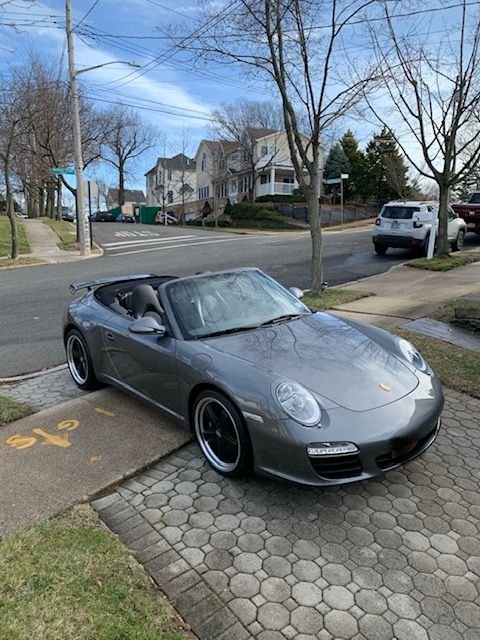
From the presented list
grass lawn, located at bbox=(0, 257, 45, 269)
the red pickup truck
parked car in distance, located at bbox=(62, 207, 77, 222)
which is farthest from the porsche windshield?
parked car in distance, located at bbox=(62, 207, 77, 222)

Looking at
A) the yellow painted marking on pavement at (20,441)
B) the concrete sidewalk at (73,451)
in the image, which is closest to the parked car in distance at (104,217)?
the concrete sidewalk at (73,451)

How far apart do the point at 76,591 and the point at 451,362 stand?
14.3 feet

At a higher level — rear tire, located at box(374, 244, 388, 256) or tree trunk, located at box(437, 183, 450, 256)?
tree trunk, located at box(437, 183, 450, 256)

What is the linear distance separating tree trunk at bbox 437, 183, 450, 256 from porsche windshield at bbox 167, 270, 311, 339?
35.3 ft

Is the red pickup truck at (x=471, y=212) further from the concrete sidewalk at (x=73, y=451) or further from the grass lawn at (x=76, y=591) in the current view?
the grass lawn at (x=76, y=591)

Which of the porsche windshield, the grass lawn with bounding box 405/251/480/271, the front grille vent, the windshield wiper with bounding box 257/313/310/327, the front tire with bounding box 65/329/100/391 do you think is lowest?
the front tire with bounding box 65/329/100/391

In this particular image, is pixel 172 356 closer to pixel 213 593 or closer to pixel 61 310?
pixel 213 593

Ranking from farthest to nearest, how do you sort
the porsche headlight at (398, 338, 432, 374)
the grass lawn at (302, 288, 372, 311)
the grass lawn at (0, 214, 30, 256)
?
the grass lawn at (0, 214, 30, 256)
the grass lawn at (302, 288, 372, 311)
the porsche headlight at (398, 338, 432, 374)

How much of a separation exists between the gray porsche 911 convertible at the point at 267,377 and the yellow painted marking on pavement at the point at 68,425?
0.50m

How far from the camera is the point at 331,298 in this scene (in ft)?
29.5

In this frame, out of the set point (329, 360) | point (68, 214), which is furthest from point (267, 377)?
point (68, 214)

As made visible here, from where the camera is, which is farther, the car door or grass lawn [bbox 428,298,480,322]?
grass lawn [bbox 428,298,480,322]

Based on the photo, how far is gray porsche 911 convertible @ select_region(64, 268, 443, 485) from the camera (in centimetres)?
273

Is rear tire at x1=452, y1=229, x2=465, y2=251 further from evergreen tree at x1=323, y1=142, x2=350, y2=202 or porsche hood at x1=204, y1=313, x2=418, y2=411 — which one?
evergreen tree at x1=323, y1=142, x2=350, y2=202
